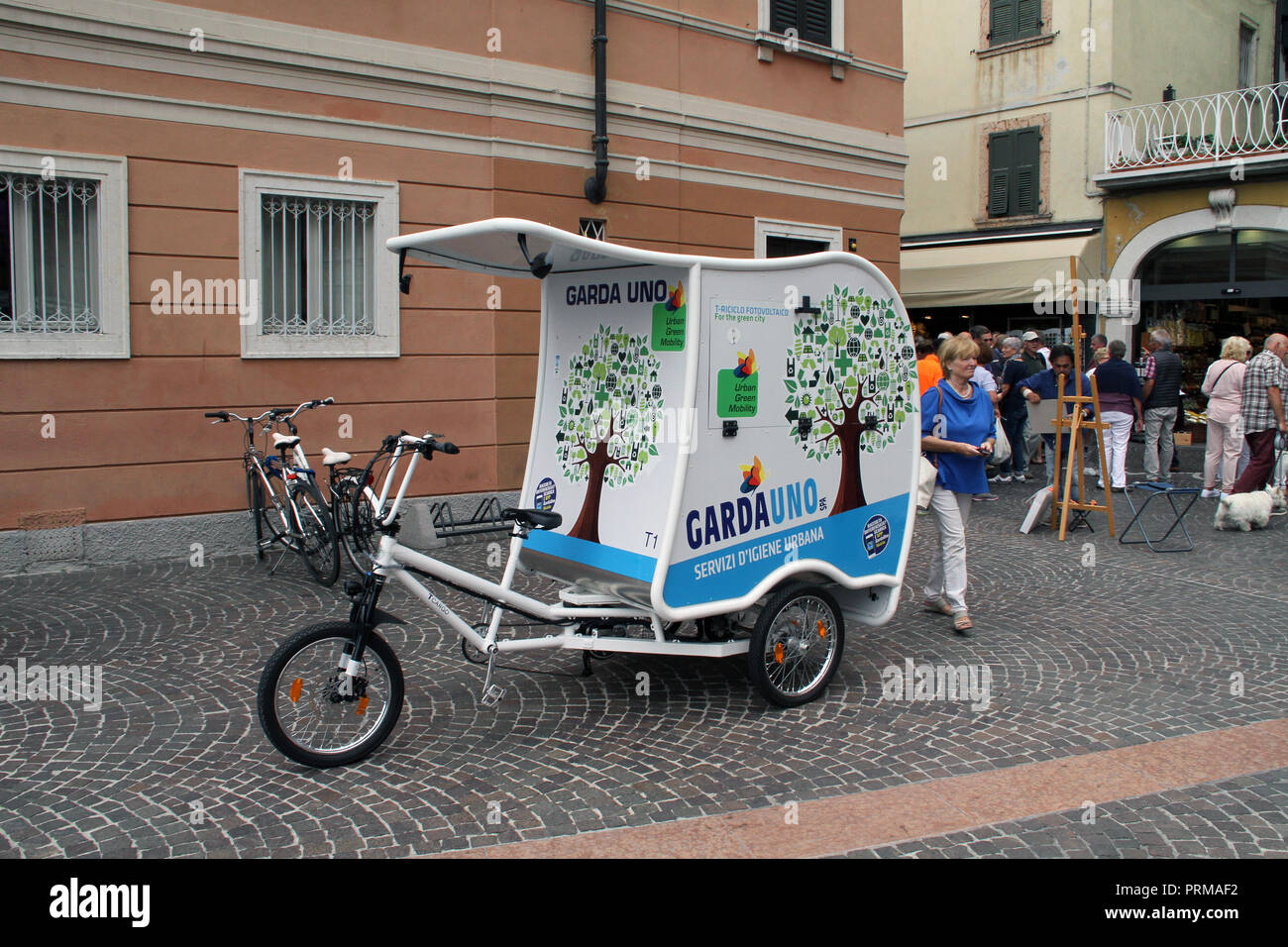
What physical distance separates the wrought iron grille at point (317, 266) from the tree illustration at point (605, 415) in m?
4.59

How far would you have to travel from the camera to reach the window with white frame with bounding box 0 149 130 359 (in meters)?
8.11

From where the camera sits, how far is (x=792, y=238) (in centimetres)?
1320

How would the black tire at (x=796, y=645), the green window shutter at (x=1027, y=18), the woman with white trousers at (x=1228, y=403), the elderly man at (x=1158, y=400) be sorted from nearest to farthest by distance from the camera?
the black tire at (x=796, y=645) → the woman with white trousers at (x=1228, y=403) → the elderly man at (x=1158, y=400) → the green window shutter at (x=1027, y=18)

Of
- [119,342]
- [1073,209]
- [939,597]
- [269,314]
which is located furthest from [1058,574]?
[1073,209]

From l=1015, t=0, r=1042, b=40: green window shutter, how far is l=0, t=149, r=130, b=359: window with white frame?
58.6 ft

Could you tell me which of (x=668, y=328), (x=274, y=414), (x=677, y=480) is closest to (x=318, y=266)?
(x=274, y=414)

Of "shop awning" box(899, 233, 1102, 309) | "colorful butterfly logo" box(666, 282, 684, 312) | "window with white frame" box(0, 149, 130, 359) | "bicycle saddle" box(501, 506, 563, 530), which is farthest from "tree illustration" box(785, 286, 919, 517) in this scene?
"shop awning" box(899, 233, 1102, 309)

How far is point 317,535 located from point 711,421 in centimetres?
406

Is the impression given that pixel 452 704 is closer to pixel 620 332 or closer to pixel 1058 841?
pixel 620 332

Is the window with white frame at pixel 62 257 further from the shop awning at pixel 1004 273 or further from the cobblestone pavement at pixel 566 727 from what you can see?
the shop awning at pixel 1004 273

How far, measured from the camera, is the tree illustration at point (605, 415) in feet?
17.1

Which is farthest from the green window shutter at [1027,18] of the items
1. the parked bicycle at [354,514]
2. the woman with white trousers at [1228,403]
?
the parked bicycle at [354,514]

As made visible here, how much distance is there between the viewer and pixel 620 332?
5.39 meters

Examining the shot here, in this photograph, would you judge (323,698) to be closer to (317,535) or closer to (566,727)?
(566,727)
